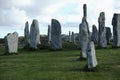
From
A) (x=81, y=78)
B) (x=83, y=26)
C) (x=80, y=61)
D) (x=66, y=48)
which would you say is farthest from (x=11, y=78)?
(x=66, y=48)

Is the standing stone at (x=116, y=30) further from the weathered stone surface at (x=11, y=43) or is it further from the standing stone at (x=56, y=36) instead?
the weathered stone surface at (x=11, y=43)

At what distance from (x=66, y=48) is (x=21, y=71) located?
25224mm

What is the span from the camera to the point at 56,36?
51312mm

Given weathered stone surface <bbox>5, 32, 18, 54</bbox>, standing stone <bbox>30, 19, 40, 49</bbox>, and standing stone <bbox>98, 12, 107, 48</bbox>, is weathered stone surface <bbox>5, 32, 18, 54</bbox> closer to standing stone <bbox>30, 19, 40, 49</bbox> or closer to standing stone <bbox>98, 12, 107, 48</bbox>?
standing stone <bbox>30, 19, 40, 49</bbox>

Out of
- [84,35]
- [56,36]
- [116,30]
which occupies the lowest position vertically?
[84,35]

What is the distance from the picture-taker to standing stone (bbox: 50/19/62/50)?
5012 centimetres

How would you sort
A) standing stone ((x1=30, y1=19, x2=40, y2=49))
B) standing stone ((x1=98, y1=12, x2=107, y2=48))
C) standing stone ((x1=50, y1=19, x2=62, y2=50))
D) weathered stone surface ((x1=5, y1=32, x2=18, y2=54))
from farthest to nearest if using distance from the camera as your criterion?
standing stone ((x1=30, y1=19, x2=40, y2=49)) → standing stone ((x1=50, y1=19, x2=62, y2=50)) → standing stone ((x1=98, y1=12, x2=107, y2=48)) → weathered stone surface ((x1=5, y1=32, x2=18, y2=54))

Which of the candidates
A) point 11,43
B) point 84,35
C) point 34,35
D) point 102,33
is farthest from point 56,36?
point 84,35

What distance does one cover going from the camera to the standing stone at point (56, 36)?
5012cm

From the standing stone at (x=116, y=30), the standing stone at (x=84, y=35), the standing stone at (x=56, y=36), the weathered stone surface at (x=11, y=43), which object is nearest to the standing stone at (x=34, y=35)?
the standing stone at (x=56, y=36)

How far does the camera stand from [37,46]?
174 feet

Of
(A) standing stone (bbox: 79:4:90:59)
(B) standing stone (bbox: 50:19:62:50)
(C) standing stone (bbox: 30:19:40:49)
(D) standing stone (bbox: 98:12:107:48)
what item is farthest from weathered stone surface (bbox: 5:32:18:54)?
(A) standing stone (bbox: 79:4:90:59)

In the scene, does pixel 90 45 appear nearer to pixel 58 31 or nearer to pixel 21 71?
pixel 21 71

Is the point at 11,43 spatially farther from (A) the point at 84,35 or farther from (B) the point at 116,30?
(A) the point at 84,35
